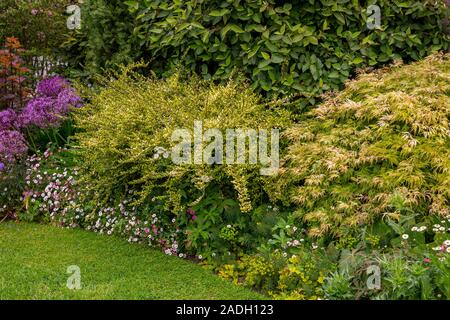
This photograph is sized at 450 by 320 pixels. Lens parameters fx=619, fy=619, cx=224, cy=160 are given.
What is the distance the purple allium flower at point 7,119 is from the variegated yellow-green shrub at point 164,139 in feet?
4.50

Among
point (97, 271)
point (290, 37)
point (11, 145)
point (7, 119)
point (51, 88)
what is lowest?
point (97, 271)

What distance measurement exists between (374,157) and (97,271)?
2.28m

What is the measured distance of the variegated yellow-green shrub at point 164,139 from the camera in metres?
5.04

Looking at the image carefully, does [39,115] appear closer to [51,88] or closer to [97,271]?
[51,88]

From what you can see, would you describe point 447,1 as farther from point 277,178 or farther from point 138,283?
point 138,283

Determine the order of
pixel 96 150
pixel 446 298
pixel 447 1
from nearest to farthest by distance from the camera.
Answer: pixel 446 298 < pixel 96 150 < pixel 447 1

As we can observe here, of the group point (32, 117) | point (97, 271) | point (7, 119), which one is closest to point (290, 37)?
point (97, 271)

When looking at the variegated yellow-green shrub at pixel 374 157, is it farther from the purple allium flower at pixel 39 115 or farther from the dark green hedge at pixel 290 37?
the purple allium flower at pixel 39 115

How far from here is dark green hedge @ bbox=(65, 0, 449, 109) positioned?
236 inches

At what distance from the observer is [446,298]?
370cm

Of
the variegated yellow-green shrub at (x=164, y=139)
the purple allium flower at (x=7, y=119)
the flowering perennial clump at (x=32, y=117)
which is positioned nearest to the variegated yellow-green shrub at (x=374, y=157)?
the variegated yellow-green shrub at (x=164, y=139)

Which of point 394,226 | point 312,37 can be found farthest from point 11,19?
point 394,226

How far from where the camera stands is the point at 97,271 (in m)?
4.77
